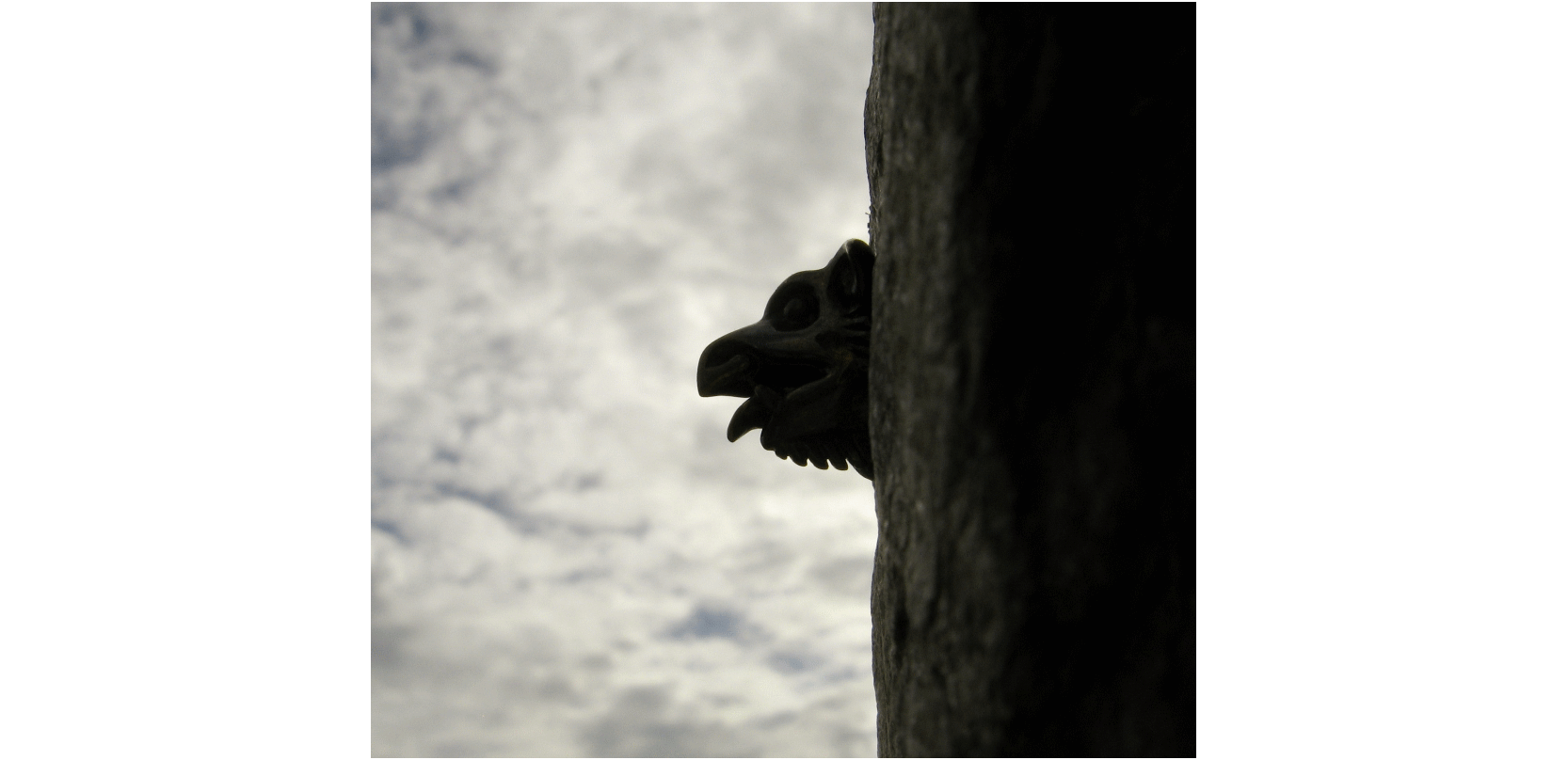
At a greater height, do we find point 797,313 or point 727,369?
point 797,313

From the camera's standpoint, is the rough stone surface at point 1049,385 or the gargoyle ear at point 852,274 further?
the gargoyle ear at point 852,274

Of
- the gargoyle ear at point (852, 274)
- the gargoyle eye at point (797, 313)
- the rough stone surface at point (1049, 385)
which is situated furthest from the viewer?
the gargoyle eye at point (797, 313)

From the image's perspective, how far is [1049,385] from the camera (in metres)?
1.62

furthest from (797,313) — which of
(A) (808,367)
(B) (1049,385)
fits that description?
(B) (1049,385)

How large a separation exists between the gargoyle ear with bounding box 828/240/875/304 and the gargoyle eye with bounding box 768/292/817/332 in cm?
7

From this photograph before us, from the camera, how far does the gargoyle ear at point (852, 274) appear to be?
7.45 ft

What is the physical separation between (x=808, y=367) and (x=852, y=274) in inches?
8.8

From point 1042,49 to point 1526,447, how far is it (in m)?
0.93

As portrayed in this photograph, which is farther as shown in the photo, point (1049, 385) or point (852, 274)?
point (852, 274)

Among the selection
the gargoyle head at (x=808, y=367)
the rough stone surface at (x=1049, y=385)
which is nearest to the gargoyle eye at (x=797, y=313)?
the gargoyle head at (x=808, y=367)

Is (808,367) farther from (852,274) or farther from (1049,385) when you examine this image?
(1049,385)

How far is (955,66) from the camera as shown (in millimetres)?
1722

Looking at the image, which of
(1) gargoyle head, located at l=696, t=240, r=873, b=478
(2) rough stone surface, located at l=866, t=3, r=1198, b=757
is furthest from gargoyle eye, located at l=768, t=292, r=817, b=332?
(2) rough stone surface, located at l=866, t=3, r=1198, b=757

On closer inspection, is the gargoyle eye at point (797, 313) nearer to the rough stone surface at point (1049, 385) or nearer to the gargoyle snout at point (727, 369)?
the gargoyle snout at point (727, 369)
